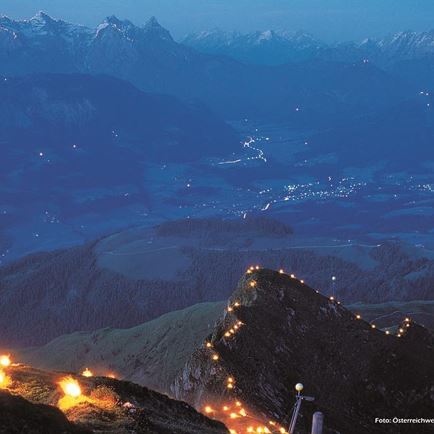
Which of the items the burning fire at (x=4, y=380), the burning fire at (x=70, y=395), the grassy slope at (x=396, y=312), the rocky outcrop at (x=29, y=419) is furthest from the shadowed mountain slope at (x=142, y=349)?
the rocky outcrop at (x=29, y=419)

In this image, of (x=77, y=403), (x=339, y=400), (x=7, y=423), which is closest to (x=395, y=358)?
(x=339, y=400)

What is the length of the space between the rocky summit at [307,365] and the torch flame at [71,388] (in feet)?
45.6

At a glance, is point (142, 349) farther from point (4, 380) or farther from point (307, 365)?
point (4, 380)

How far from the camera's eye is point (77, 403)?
24656 millimetres

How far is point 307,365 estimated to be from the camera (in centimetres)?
5106

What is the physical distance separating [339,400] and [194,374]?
11.4 meters

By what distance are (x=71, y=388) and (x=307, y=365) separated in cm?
2869

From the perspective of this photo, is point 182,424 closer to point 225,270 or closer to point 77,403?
point 77,403

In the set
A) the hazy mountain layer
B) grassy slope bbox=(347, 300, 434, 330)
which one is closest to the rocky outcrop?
grassy slope bbox=(347, 300, 434, 330)

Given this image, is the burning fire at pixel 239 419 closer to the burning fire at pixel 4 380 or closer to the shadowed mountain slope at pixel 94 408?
the shadowed mountain slope at pixel 94 408

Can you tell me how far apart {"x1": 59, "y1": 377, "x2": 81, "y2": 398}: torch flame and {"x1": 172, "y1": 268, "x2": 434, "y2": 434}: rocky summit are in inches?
547

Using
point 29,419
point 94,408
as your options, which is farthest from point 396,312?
point 29,419

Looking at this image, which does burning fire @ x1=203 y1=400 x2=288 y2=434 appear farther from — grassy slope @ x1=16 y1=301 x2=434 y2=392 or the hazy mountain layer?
the hazy mountain layer

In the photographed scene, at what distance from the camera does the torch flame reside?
25828 mm
